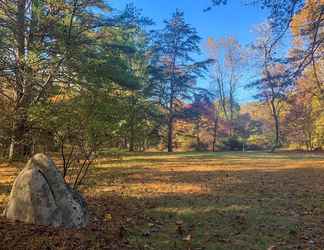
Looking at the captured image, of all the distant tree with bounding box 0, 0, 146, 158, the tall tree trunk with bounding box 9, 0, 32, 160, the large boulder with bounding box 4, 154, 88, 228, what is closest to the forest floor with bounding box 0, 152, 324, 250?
the large boulder with bounding box 4, 154, 88, 228

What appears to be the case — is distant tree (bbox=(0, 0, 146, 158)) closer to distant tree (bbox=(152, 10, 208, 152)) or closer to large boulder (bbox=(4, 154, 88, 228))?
large boulder (bbox=(4, 154, 88, 228))

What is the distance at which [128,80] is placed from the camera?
14891mm

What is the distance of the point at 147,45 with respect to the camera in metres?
24.6

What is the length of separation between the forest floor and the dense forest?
1099 millimetres

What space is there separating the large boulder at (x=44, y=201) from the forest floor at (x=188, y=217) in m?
0.15

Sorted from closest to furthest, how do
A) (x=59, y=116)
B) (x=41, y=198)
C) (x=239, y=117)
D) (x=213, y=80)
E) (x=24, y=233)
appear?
(x=24, y=233) → (x=41, y=198) → (x=59, y=116) → (x=213, y=80) → (x=239, y=117)

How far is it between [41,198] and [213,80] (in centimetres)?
3017

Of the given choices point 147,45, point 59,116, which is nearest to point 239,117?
point 147,45

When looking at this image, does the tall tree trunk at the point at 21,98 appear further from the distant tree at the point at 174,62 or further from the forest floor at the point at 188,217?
the distant tree at the point at 174,62

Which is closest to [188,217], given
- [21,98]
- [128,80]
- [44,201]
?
[44,201]

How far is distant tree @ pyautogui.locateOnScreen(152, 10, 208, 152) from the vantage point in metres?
24.6

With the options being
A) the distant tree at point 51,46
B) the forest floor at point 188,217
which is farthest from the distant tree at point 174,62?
the forest floor at point 188,217

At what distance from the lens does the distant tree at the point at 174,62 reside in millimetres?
24562

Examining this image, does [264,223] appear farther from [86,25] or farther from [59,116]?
[86,25]
